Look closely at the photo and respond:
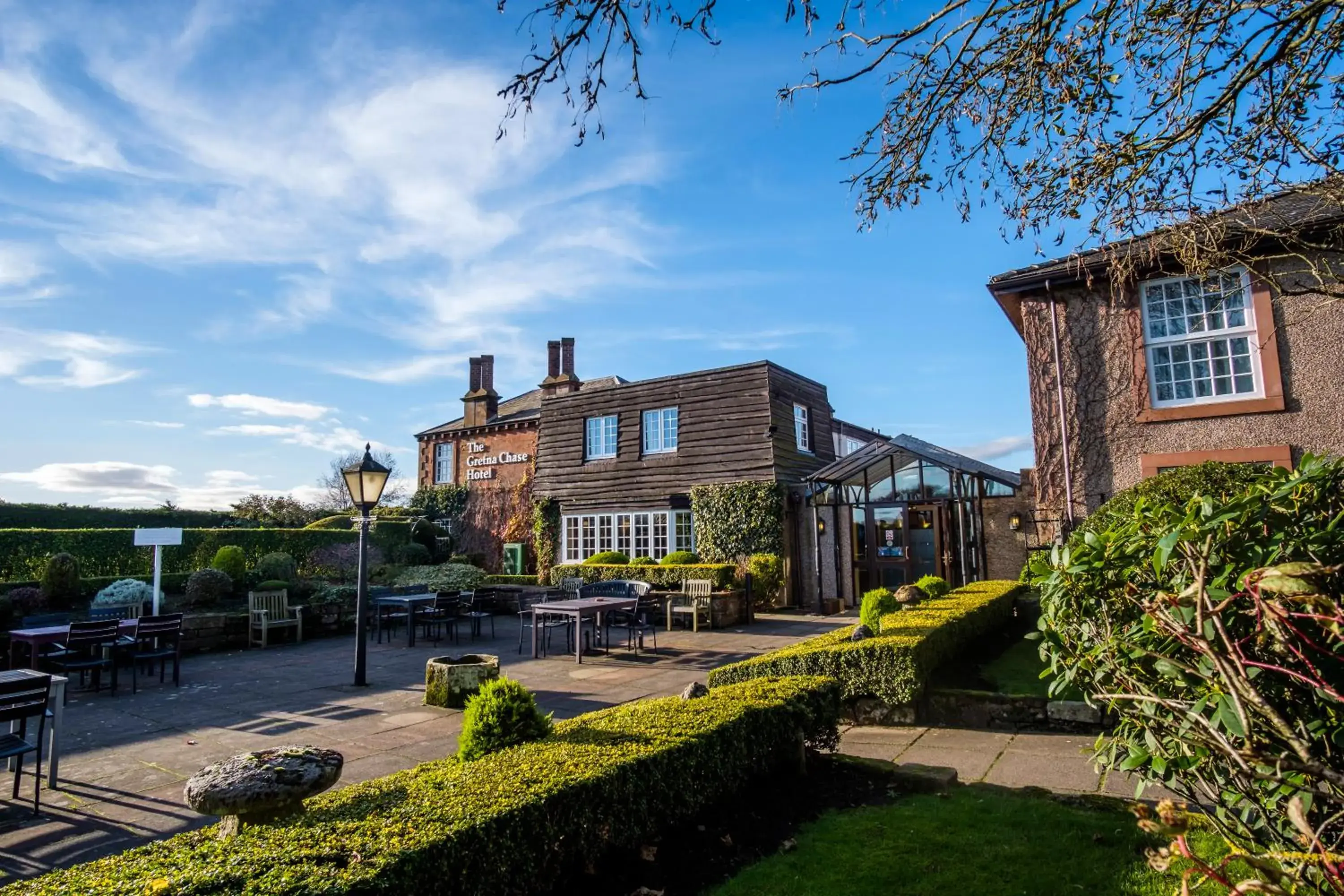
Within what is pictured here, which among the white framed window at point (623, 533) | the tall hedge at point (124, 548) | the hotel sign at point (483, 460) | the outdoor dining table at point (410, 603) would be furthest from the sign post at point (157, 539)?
the hotel sign at point (483, 460)

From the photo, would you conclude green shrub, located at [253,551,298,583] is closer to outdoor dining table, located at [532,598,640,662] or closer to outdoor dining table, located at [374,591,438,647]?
outdoor dining table, located at [374,591,438,647]

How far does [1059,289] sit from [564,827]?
1183cm

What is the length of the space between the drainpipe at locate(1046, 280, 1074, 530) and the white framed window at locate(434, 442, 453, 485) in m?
24.4

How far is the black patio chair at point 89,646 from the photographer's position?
8539 millimetres

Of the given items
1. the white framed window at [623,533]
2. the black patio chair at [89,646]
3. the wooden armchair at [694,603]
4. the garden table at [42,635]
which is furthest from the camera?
the white framed window at [623,533]

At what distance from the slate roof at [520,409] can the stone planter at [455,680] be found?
737 inches

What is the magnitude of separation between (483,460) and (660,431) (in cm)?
1057

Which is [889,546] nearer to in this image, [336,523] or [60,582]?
[60,582]

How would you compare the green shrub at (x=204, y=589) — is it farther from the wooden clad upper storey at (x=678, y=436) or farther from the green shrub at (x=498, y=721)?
the green shrub at (x=498, y=721)

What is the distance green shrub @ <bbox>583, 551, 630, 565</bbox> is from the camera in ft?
61.5

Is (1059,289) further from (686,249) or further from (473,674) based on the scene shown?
(473,674)

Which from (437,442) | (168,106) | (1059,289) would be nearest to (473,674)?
(168,106)

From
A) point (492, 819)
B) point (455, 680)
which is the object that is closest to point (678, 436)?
point (455, 680)

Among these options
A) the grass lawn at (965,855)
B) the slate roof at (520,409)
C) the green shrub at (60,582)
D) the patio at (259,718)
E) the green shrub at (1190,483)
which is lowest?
the patio at (259,718)
